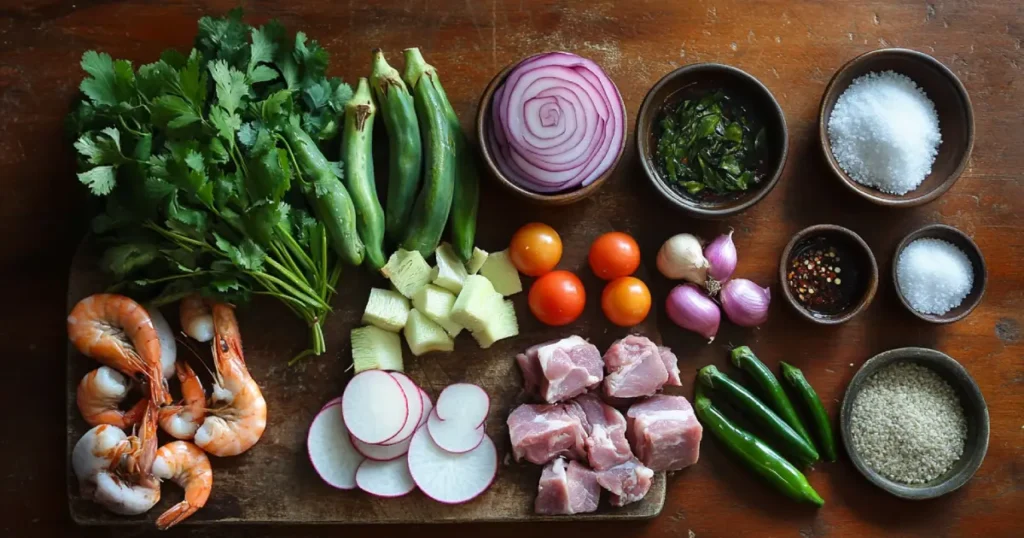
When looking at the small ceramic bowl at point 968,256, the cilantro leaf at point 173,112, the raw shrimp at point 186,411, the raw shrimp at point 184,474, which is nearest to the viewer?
the cilantro leaf at point 173,112

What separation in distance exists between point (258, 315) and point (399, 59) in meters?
1.09

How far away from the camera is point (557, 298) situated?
2824 mm

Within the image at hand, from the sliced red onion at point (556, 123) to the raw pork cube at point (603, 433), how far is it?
2.60 feet

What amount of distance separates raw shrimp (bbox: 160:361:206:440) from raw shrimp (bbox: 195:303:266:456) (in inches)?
1.8

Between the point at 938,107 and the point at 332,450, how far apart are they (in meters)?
2.59

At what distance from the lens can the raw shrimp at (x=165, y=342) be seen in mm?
2762

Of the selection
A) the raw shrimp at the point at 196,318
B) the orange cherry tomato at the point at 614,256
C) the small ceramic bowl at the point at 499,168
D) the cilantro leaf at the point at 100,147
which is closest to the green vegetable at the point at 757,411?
the orange cherry tomato at the point at 614,256

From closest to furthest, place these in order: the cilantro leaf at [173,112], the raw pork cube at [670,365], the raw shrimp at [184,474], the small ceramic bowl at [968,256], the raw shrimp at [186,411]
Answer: the cilantro leaf at [173,112]
the raw shrimp at [184,474]
the raw shrimp at [186,411]
the raw pork cube at [670,365]
the small ceramic bowl at [968,256]

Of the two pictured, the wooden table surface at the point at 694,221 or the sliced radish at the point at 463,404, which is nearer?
the sliced radish at the point at 463,404

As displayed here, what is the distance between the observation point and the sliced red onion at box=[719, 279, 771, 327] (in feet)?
9.59

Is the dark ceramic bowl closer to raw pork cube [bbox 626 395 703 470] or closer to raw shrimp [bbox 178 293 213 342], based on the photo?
raw pork cube [bbox 626 395 703 470]

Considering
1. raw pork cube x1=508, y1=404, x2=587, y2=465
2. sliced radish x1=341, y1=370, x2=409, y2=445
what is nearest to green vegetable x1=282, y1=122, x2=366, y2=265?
sliced radish x1=341, y1=370, x2=409, y2=445

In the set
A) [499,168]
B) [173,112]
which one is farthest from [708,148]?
[173,112]

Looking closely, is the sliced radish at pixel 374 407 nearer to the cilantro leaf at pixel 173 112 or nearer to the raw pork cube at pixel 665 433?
the raw pork cube at pixel 665 433
